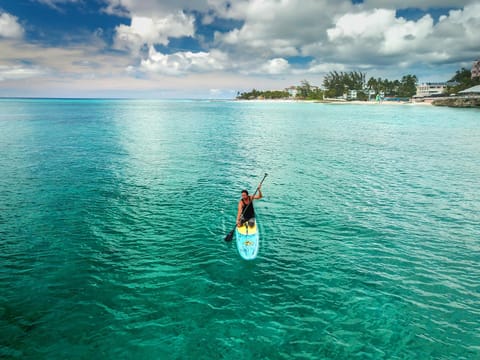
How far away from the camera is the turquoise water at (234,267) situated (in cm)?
1168

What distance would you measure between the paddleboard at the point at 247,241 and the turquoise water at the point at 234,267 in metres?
0.45

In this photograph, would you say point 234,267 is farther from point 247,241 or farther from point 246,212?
point 246,212

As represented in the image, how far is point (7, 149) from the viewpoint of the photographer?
157 ft

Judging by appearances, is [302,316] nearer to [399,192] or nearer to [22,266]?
[22,266]

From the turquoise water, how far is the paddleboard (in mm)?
454

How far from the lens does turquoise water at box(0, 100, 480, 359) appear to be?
1168 cm

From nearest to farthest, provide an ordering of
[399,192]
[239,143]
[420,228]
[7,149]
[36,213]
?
[420,228]
[36,213]
[399,192]
[7,149]
[239,143]

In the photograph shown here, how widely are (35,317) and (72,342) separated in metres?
2.43

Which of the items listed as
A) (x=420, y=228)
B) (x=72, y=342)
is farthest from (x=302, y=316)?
(x=420, y=228)

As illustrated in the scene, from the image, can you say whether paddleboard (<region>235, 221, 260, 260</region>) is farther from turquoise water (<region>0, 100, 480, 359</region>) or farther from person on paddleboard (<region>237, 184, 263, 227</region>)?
turquoise water (<region>0, 100, 480, 359</region>)

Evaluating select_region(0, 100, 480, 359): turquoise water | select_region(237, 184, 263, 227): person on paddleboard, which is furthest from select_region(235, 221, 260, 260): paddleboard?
select_region(0, 100, 480, 359): turquoise water

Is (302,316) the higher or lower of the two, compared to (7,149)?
lower

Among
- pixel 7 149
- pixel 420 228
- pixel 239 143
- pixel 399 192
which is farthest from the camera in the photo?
pixel 239 143

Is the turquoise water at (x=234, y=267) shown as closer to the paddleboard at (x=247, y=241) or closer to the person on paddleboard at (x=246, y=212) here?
the paddleboard at (x=247, y=241)
